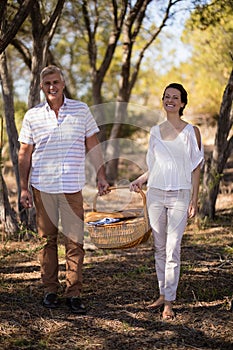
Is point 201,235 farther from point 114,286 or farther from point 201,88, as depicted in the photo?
point 201,88

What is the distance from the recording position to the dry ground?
12.6 ft

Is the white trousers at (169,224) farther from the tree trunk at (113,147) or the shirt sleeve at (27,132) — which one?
the tree trunk at (113,147)

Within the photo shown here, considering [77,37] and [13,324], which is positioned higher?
[77,37]

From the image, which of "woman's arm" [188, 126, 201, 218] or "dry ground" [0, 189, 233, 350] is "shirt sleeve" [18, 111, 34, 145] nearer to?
"dry ground" [0, 189, 233, 350]

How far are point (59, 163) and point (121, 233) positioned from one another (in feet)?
2.50

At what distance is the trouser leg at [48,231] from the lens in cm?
439

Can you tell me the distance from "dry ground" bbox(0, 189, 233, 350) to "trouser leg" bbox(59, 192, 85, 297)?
8.9 inches

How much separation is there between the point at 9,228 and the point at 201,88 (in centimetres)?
1609

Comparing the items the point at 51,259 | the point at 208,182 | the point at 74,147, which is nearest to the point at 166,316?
the point at 51,259

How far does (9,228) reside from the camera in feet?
23.9

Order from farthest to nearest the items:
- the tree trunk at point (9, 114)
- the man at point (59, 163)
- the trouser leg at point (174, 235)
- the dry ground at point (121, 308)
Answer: the tree trunk at point (9, 114) < the man at point (59, 163) < the trouser leg at point (174, 235) < the dry ground at point (121, 308)

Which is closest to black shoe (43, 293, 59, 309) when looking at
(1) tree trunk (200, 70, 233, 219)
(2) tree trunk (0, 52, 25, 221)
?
(2) tree trunk (0, 52, 25, 221)

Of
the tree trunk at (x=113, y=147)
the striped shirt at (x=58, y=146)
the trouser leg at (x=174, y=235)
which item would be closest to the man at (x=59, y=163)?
the striped shirt at (x=58, y=146)

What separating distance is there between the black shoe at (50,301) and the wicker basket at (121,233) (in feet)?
1.80
